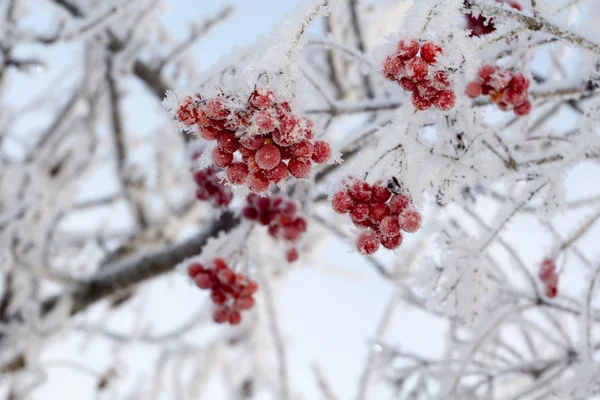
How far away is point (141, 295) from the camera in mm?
5988

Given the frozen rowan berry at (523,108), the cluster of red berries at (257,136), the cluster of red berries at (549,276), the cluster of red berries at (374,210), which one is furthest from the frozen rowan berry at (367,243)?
the cluster of red berries at (549,276)

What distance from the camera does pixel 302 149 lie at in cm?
99

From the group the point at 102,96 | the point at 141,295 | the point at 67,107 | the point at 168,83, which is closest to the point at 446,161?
the point at 168,83

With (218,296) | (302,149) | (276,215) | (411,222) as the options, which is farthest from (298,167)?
(218,296)

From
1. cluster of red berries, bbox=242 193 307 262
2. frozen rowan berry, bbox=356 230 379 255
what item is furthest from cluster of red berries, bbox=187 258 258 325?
frozen rowan berry, bbox=356 230 379 255

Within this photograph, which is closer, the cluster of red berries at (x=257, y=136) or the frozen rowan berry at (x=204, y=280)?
the cluster of red berries at (x=257, y=136)

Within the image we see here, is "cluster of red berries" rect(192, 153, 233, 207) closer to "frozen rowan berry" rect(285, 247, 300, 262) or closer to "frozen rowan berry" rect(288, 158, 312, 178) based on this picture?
"frozen rowan berry" rect(285, 247, 300, 262)

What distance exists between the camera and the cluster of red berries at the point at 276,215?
6.26ft

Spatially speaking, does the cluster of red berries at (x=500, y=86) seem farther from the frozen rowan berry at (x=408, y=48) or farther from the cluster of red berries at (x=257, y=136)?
the cluster of red berries at (x=257, y=136)

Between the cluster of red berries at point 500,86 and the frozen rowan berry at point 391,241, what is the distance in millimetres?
434

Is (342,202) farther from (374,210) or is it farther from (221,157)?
(221,157)

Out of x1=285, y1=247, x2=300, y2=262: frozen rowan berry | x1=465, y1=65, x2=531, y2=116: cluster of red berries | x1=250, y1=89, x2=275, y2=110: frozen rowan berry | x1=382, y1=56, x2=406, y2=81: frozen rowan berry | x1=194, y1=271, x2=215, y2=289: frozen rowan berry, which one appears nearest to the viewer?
x1=250, y1=89, x2=275, y2=110: frozen rowan berry

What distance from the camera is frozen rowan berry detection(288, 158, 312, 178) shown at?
101 cm

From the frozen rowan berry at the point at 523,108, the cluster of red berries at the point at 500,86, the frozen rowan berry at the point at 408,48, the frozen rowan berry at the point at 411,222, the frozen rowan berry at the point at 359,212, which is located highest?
the frozen rowan berry at the point at 523,108
